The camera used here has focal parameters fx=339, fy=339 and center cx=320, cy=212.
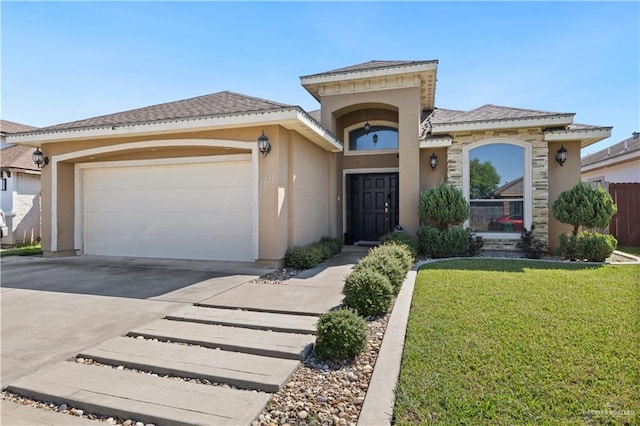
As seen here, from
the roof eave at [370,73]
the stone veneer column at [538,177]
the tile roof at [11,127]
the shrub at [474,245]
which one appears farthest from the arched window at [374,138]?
the tile roof at [11,127]

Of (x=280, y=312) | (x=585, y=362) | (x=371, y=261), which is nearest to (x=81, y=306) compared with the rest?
(x=280, y=312)

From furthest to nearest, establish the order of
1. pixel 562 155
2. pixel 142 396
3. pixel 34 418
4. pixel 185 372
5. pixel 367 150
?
pixel 367 150, pixel 562 155, pixel 185 372, pixel 142 396, pixel 34 418

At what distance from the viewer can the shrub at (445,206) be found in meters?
8.97

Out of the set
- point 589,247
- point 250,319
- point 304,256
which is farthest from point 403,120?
point 250,319

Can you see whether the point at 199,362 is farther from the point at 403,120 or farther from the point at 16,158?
the point at 16,158

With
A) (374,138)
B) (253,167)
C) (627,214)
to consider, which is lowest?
(627,214)

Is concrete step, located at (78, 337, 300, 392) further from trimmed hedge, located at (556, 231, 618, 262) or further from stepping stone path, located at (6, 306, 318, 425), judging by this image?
trimmed hedge, located at (556, 231, 618, 262)

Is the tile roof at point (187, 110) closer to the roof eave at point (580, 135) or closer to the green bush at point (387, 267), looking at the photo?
the green bush at point (387, 267)

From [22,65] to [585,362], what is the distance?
12.1 metres

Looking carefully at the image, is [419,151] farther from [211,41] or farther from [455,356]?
[455,356]

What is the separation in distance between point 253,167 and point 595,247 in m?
8.09

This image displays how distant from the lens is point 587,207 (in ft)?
26.0

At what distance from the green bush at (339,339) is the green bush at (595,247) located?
7161mm

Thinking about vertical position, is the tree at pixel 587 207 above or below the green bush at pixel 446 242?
above
